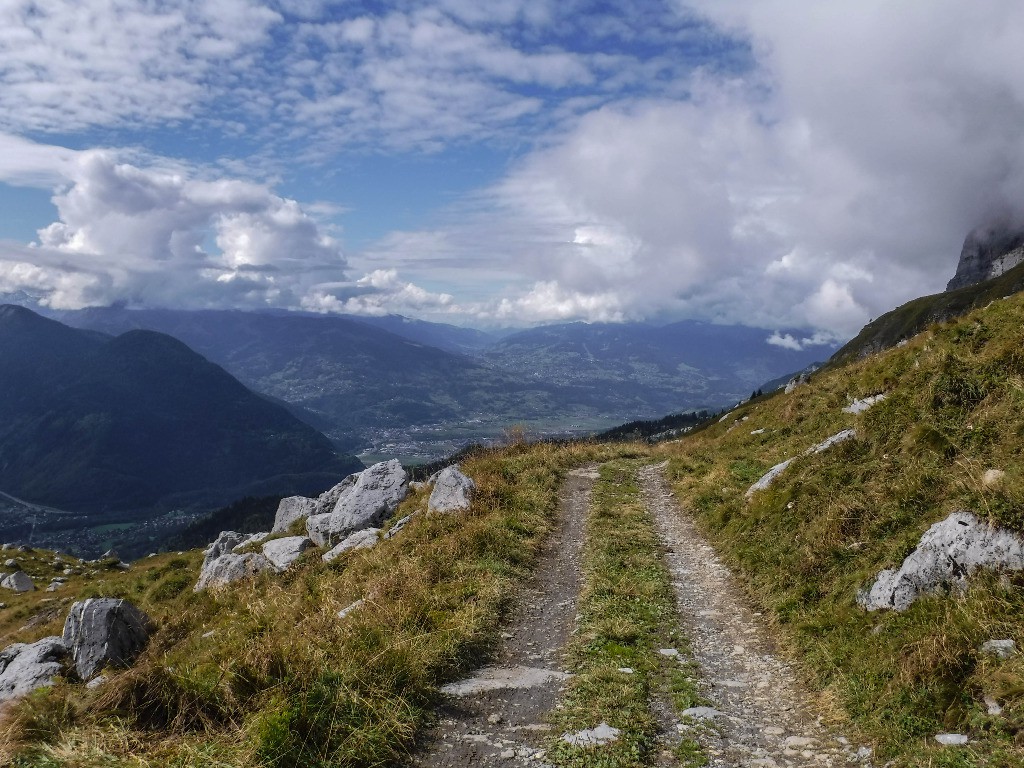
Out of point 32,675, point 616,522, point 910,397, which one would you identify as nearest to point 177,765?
point 32,675

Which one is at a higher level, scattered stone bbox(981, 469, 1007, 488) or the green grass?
scattered stone bbox(981, 469, 1007, 488)

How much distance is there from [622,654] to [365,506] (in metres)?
20.0

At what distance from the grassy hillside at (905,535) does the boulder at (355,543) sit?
43.5ft

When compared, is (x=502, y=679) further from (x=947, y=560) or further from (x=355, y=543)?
(x=355, y=543)

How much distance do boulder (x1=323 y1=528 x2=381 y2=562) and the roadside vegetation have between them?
507cm

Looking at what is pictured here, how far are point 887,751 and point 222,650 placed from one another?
36.9 feet

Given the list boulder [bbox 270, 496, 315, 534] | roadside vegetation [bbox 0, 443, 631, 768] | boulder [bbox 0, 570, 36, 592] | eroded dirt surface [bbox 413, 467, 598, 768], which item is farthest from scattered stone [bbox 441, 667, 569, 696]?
boulder [bbox 0, 570, 36, 592]

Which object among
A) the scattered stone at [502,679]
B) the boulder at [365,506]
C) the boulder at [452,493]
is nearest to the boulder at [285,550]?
the boulder at [365,506]

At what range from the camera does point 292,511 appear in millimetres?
41031

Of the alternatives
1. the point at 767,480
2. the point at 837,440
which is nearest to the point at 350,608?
the point at 767,480

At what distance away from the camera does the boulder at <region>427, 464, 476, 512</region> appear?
71.4ft

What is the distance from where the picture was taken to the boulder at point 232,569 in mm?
26469

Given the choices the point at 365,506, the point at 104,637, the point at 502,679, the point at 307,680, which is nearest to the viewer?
the point at 307,680

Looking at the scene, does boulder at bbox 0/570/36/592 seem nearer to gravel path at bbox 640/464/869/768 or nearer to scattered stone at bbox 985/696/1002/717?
gravel path at bbox 640/464/869/768
